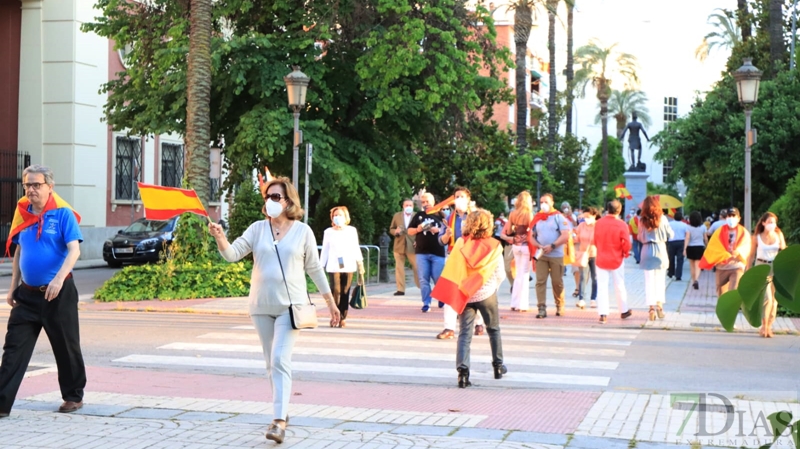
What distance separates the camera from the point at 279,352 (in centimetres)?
633

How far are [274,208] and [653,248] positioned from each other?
9276 mm

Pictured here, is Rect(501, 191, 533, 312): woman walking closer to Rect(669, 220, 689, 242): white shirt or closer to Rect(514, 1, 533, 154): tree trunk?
Rect(669, 220, 689, 242): white shirt

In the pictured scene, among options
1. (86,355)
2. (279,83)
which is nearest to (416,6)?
(279,83)

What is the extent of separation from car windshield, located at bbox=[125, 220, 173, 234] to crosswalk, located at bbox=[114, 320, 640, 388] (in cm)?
1686

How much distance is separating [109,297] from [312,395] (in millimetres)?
10248

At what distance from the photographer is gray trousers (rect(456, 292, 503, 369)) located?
28.6 feet

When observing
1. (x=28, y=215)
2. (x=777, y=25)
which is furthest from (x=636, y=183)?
(x=28, y=215)

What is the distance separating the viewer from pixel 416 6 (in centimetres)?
2245

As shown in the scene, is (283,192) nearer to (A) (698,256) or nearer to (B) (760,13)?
(A) (698,256)

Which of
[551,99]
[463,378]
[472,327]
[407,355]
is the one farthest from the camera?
[551,99]

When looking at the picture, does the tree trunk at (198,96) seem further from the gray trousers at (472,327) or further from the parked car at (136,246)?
the gray trousers at (472,327)

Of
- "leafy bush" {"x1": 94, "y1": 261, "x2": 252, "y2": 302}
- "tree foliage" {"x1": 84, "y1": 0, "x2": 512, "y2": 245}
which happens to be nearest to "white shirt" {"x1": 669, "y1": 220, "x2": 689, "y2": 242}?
"tree foliage" {"x1": 84, "y1": 0, "x2": 512, "y2": 245}

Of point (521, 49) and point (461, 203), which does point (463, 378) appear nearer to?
point (461, 203)

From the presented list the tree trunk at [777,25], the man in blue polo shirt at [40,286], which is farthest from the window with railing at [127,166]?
the man in blue polo shirt at [40,286]
